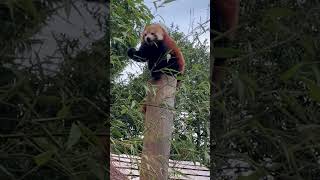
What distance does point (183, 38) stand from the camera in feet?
7.14

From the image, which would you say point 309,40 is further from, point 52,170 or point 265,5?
point 52,170

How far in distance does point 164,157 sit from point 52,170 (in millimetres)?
1553

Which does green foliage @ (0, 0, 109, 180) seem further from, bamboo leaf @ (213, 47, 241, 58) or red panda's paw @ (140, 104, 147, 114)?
red panda's paw @ (140, 104, 147, 114)

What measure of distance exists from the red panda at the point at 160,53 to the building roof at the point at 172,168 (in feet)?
1.30

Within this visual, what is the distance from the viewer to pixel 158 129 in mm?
2018

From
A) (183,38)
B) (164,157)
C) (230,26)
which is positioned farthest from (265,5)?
(183,38)

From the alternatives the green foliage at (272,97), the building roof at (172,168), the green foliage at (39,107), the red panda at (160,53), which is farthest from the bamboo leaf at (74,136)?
the building roof at (172,168)

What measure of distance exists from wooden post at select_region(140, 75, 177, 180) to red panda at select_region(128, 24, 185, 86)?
5 centimetres

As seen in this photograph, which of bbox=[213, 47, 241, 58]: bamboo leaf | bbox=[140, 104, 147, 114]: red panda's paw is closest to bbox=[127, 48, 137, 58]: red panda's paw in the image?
bbox=[140, 104, 147, 114]: red panda's paw

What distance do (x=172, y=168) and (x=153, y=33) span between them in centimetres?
57

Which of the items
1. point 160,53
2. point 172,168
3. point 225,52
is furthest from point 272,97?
point 172,168

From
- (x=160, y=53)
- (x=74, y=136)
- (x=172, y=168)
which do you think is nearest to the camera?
(x=74, y=136)

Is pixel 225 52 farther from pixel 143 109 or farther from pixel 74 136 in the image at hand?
pixel 143 109

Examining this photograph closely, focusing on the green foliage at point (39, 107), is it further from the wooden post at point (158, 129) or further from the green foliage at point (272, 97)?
the wooden post at point (158, 129)
